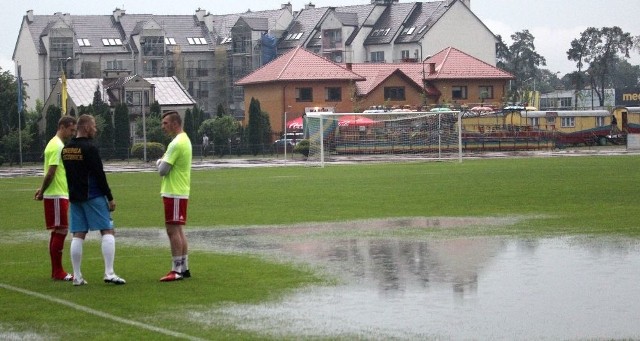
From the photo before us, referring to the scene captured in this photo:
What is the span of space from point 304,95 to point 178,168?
9174cm

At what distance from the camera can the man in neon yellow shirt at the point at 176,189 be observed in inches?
583

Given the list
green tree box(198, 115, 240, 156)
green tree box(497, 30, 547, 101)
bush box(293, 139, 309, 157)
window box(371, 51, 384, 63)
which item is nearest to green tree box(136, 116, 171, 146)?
green tree box(198, 115, 240, 156)

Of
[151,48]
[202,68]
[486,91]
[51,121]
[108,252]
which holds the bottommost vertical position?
[108,252]

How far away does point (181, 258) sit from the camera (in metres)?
15.0

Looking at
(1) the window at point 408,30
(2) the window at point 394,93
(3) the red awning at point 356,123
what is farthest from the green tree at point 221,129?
(1) the window at point 408,30

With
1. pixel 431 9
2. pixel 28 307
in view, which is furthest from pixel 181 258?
pixel 431 9

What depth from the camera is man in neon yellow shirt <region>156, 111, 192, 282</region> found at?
14812 mm

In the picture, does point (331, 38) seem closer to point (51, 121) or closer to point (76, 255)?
point (51, 121)

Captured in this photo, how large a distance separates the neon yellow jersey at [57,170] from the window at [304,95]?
90536 millimetres

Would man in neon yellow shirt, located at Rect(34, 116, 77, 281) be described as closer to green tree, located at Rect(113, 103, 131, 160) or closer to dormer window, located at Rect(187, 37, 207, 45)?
green tree, located at Rect(113, 103, 131, 160)

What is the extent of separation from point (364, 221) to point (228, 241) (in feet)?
13.1

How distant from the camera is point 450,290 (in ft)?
44.2

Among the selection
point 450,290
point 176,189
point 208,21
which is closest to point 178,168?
point 176,189

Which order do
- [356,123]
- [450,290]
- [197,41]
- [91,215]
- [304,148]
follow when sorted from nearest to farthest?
[450,290], [91,215], [304,148], [356,123], [197,41]
